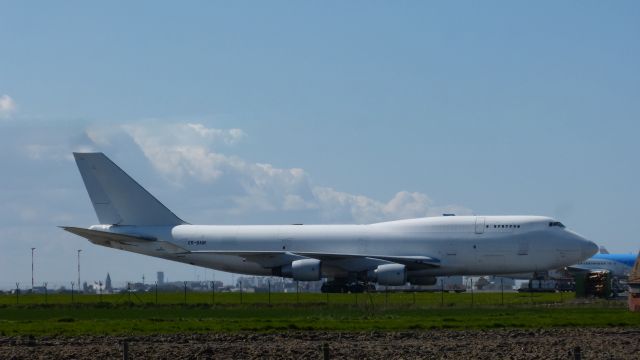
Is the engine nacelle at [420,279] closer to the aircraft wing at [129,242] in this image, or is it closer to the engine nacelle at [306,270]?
the engine nacelle at [306,270]

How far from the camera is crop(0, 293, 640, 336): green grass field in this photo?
33.2 meters

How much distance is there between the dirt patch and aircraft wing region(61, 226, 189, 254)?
35125mm

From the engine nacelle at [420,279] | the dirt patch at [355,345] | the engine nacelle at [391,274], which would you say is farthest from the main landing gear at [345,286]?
the dirt patch at [355,345]

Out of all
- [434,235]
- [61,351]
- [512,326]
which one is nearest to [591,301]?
[434,235]

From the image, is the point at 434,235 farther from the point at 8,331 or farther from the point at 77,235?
the point at 8,331

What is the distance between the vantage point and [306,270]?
60.4 m

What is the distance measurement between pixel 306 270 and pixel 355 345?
1323 inches

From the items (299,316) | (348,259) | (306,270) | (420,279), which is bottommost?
(299,316)

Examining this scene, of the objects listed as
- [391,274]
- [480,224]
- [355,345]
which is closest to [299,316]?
[355,345]

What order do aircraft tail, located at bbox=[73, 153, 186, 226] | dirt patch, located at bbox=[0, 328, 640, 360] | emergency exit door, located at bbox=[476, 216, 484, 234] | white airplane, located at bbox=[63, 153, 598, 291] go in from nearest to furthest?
dirt patch, located at bbox=[0, 328, 640, 360] → white airplane, located at bbox=[63, 153, 598, 291] → emergency exit door, located at bbox=[476, 216, 484, 234] → aircraft tail, located at bbox=[73, 153, 186, 226]

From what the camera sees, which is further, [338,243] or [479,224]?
[338,243]

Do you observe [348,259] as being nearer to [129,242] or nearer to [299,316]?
[129,242]

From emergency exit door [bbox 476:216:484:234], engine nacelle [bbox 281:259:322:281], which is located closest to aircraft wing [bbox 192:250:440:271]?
engine nacelle [bbox 281:259:322:281]

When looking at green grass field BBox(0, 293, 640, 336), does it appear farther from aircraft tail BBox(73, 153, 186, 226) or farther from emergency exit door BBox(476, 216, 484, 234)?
aircraft tail BBox(73, 153, 186, 226)
